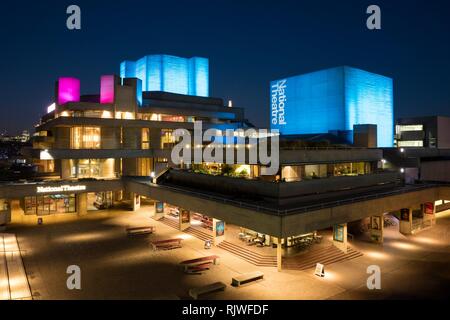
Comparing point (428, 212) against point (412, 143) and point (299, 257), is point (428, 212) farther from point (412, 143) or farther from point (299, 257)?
point (412, 143)

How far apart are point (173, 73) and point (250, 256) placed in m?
62.5

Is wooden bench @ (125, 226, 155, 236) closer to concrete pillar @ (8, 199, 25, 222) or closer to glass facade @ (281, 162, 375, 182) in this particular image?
glass facade @ (281, 162, 375, 182)

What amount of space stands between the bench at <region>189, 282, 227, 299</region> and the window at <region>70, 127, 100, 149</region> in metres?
44.7

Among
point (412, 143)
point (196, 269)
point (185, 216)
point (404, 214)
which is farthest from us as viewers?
point (412, 143)

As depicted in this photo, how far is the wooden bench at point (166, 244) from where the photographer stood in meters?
28.9

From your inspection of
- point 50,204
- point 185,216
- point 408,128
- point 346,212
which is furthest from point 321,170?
point 408,128

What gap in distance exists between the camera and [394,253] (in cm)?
2800

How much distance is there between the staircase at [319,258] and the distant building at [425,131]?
3017 inches

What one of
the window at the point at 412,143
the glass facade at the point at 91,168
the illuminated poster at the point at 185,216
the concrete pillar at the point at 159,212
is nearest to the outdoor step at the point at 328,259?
the illuminated poster at the point at 185,216

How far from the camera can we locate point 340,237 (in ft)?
A: 90.9

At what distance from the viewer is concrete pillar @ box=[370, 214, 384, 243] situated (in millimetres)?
30614

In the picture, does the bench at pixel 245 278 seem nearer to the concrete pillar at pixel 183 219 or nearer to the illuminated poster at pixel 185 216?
the concrete pillar at pixel 183 219

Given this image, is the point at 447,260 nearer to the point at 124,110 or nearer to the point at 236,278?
the point at 236,278
